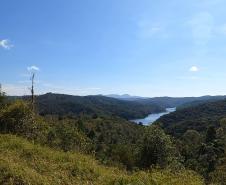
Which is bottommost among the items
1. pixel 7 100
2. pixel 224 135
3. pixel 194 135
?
pixel 194 135

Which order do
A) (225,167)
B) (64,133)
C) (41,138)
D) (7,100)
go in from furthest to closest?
(64,133) < (7,100) < (225,167) < (41,138)

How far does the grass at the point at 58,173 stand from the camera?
33.4 ft

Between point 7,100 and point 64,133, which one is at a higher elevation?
point 7,100

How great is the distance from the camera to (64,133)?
31.0 m

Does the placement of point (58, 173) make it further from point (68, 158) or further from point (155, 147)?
point (155, 147)

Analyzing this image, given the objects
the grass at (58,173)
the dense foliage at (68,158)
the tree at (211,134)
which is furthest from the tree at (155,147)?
the tree at (211,134)

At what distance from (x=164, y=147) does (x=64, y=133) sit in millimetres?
8690

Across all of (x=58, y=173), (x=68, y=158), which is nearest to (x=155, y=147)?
(x=68, y=158)

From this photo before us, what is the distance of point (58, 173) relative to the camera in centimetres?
1134

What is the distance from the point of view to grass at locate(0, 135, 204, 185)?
33.4ft

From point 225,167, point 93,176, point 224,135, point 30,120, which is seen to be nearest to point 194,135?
point 224,135

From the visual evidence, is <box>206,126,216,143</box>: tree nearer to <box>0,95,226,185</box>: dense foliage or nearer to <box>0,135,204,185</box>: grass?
<box>0,95,226,185</box>: dense foliage

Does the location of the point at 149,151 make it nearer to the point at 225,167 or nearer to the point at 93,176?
the point at 225,167

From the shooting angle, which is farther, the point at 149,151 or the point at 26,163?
the point at 149,151
